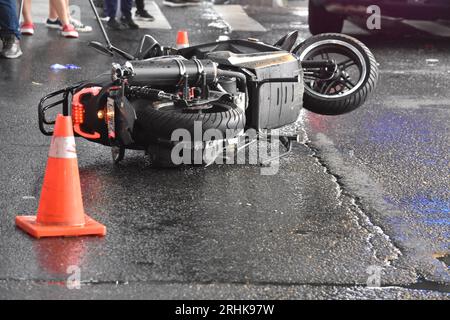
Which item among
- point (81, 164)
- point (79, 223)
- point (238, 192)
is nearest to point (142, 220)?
point (79, 223)

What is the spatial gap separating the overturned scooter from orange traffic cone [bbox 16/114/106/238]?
0.88m

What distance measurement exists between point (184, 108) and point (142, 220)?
1053 mm

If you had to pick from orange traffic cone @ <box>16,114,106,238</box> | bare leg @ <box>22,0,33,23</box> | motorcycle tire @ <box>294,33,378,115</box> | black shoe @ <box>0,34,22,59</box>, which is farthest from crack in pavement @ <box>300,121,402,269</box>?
bare leg @ <box>22,0,33,23</box>

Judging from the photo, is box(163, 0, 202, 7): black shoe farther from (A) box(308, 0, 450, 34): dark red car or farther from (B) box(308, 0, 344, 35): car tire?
(A) box(308, 0, 450, 34): dark red car

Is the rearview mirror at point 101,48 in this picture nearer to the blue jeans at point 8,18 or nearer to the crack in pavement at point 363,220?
the crack in pavement at point 363,220

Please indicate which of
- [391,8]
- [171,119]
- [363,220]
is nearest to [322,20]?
[391,8]

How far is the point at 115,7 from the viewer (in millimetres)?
13797

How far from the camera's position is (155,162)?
7.13m

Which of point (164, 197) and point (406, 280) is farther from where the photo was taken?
point (164, 197)

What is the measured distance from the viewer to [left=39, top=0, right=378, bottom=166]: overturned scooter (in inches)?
269

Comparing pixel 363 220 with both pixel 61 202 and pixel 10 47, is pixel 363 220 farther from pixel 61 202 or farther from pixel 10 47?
pixel 10 47

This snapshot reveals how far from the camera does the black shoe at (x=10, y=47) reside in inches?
447

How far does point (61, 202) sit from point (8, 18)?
5756 millimetres
